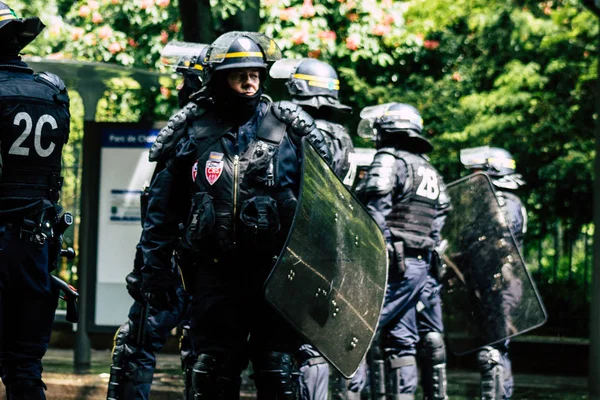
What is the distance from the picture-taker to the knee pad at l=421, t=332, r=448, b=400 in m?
8.38

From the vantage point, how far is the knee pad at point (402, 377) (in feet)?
26.0

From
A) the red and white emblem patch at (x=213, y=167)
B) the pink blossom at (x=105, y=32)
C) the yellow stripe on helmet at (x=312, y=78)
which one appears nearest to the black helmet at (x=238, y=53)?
the red and white emblem patch at (x=213, y=167)

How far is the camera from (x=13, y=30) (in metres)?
6.24

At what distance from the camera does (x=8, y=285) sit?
609cm

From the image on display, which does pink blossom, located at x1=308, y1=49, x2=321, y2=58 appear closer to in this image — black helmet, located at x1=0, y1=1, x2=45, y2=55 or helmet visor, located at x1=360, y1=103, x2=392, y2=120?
helmet visor, located at x1=360, y1=103, x2=392, y2=120

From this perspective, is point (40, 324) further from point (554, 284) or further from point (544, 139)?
point (544, 139)

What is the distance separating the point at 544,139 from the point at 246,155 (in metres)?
9.07

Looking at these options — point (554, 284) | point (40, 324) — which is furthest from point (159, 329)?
point (554, 284)

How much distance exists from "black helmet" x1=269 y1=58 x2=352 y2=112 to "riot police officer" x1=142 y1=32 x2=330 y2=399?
6.11 feet

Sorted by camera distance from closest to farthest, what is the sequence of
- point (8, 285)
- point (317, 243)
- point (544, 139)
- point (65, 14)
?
point (317, 243) → point (8, 285) → point (544, 139) → point (65, 14)

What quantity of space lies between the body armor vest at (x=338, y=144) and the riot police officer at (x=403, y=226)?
0.25m

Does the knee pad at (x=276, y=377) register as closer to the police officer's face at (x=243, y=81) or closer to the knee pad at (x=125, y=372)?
the police officer's face at (x=243, y=81)

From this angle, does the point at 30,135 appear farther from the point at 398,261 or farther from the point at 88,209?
the point at 88,209

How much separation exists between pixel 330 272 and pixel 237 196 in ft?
1.78
